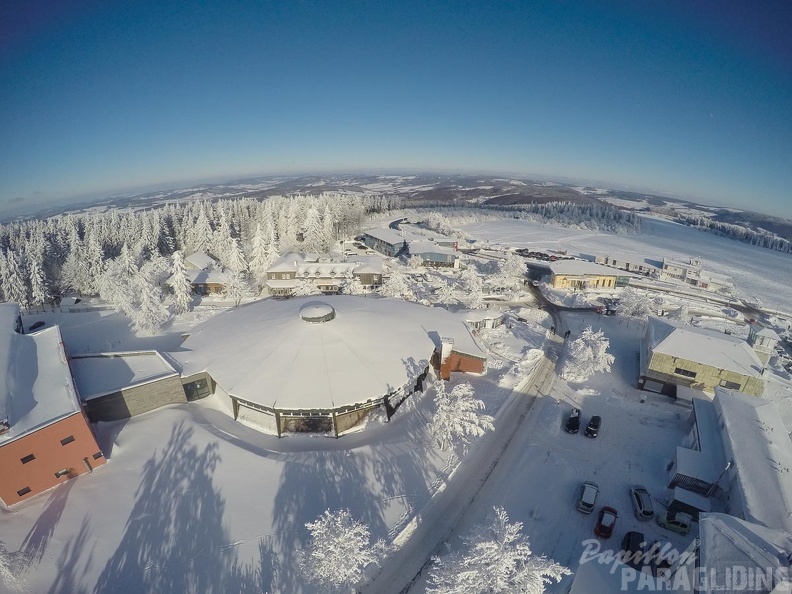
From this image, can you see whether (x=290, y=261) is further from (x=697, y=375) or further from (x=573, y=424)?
(x=697, y=375)

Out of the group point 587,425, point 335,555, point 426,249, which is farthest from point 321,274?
point 335,555

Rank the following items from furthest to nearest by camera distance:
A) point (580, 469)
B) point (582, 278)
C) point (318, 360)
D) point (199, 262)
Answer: point (199, 262) < point (582, 278) < point (318, 360) < point (580, 469)

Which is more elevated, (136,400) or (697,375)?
(697,375)

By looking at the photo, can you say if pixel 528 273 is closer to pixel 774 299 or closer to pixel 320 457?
pixel 774 299

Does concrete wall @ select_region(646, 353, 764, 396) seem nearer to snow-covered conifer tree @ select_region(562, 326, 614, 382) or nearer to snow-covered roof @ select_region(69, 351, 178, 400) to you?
snow-covered conifer tree @ select_region(562, 326, 614, 382)

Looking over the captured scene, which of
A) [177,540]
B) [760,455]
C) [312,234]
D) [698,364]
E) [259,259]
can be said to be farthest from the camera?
[312,234]

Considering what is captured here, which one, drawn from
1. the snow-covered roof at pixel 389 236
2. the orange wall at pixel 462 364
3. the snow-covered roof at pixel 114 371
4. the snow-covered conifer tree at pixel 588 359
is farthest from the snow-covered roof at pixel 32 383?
the snow-covered roof at pixel 389 236
